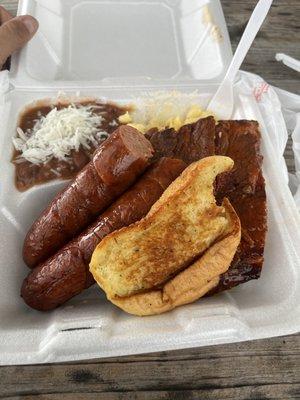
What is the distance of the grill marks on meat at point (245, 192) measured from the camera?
5.40ft

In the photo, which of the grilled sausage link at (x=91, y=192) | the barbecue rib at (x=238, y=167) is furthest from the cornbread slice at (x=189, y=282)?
the grilled sausage link at (x=91, y=192)

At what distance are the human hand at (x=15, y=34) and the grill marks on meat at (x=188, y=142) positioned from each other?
3.59ft

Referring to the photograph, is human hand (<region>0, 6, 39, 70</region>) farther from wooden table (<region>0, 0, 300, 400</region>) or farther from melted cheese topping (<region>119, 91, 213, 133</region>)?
wooden table (<region>0, 0, 300, 400</region>)

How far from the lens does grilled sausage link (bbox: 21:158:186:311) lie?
159 centimetres

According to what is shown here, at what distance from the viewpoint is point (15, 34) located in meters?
2.41

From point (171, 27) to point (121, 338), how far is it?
2388 mm

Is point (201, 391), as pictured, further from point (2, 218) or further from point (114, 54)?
point (114, 54)

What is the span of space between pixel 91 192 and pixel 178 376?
0.82 m

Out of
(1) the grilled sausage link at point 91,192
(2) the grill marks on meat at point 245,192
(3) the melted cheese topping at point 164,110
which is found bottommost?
(2) the grill marks on meat at point 245,192

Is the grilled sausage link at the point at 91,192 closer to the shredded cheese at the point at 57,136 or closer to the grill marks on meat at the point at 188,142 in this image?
the grill marks on meat at the point at 188,142

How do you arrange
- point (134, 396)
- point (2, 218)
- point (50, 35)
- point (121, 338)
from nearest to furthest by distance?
point (121, 338), point (134, 396), point (2, 218), point (50, 35)

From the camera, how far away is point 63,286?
1619 mm

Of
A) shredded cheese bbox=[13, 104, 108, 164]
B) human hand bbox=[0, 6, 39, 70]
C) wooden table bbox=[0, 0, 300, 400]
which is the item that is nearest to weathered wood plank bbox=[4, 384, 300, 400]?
wooden table bbox=[0, 0, 300, 400]

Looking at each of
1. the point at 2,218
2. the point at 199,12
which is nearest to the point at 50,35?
the point at 199,12
